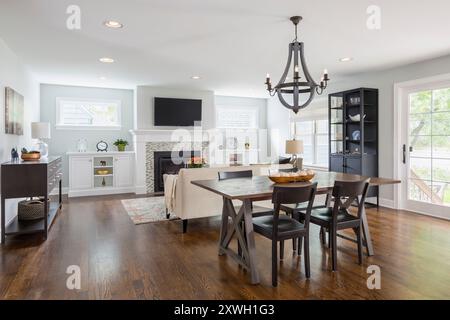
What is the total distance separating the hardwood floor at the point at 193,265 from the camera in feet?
7.75

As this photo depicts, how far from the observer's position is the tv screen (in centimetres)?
717

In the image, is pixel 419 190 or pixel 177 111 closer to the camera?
pixel 419 190

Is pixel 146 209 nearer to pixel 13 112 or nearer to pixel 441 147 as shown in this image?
pixel 13 112

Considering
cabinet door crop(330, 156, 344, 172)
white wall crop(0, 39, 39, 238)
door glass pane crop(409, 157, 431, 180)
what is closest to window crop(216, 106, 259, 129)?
cabinet door crop(330, 156, 344, 172)

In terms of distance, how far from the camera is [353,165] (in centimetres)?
555

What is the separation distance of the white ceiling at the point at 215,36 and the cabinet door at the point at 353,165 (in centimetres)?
158

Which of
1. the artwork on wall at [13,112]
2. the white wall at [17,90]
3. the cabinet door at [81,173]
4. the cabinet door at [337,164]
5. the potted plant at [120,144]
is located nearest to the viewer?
the white wall at [17,90]

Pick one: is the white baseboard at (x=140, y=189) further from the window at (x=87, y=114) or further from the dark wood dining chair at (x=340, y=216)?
the dark wood dining chair at (x=340, y=216)

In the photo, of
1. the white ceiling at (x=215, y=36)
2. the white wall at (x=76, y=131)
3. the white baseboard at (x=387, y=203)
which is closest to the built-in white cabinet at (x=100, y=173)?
the white wall at (x=76, y=131)

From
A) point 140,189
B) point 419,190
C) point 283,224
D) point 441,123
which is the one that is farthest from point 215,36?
point 140,189

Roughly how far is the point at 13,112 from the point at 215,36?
2.95 m

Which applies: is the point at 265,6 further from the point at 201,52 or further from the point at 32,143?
the point at 32,143
